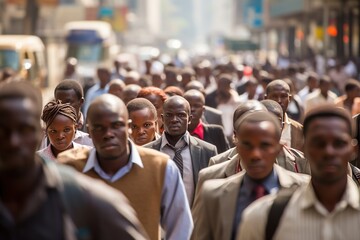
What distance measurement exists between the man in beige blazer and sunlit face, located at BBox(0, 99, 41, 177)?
64.7 inches

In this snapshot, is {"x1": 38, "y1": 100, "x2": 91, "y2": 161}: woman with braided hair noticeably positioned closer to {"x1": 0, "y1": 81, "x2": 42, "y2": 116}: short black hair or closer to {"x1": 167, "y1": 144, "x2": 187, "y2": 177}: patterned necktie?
{"x1": 167, "y1": 144, "x2": 187, "y2": 177}: patterned necktie

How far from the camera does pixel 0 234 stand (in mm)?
3613

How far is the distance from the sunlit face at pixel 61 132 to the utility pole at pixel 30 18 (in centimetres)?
3629

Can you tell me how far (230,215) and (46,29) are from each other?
2643 inches

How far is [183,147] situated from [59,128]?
3.27 ft

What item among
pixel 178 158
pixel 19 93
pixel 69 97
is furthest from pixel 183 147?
pixel 19 93

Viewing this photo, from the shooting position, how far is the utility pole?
4394cm

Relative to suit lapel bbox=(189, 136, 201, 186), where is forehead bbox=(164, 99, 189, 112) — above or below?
above

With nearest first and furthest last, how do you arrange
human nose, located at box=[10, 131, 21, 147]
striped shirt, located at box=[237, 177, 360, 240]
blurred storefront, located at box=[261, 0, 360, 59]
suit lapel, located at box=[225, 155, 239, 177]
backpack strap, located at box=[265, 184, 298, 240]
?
human nose, located at box=[10, 131, 21, 147] → striped shirt, located at box=[237, 177, 360, 240] → backpack strap, located at box=[265, 184, 298, 240] → suit lapel, located at box=[225, 155, 239, 177] → blurred storefront, located at box=[261, 0, 360, 59]

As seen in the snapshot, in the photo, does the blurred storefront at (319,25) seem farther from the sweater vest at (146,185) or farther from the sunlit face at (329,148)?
the sunlit face at (329,148)

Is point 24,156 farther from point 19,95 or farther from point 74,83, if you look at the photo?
point 74,83

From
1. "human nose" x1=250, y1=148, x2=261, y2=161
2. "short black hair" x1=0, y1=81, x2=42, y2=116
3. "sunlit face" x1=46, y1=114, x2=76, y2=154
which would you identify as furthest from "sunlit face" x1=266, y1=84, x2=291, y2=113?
"short black hair" x1=0, y1=81, x2=42, y2=116

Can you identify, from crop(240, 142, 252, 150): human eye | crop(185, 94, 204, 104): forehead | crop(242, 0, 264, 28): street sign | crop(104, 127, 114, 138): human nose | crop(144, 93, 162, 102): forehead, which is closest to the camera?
crop(240, 142, 252, 150): human eye

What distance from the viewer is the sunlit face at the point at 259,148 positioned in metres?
5.16
